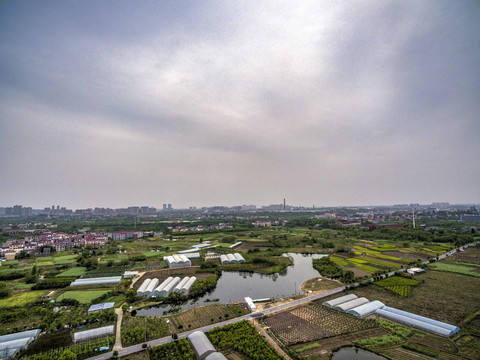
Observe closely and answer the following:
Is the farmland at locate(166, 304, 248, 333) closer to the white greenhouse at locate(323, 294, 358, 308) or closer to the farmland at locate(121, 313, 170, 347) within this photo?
the farmland at locate(121, 313, 170, 347)

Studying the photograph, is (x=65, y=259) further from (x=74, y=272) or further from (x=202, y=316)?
(x=202, y=316)

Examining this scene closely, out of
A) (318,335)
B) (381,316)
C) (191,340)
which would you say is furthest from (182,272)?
(381,316)

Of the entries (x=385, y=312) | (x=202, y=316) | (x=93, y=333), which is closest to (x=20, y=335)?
(x=93, y=333)

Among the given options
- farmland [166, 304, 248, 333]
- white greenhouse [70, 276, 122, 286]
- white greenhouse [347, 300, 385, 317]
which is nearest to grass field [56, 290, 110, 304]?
white greenhouse [70, 276, 122, 286]

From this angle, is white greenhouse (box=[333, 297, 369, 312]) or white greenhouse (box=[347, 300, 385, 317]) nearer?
white greenhouse (box=[347, 300, 385, 317])

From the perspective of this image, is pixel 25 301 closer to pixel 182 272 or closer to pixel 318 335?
pixel 182 272

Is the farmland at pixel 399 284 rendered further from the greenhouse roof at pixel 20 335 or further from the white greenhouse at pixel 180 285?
the greenhouse roof at pixel 20 335
